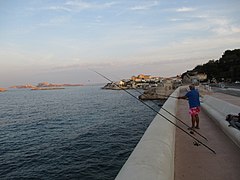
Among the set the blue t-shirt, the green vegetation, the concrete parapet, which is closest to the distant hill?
the green vegetation

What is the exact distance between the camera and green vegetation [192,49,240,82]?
59097 millimetres

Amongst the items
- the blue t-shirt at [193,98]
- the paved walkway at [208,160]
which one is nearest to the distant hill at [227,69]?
the blue t-shirt at [193,98]

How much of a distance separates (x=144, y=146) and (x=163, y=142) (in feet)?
→ 1.72

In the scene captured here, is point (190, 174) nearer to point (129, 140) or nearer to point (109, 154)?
point (109, 154)

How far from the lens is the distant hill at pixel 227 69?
194 ft

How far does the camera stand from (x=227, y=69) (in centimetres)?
6838

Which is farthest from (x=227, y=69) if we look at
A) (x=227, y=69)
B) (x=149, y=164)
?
(x=149, y=164)

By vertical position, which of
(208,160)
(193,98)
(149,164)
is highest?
(193,98)

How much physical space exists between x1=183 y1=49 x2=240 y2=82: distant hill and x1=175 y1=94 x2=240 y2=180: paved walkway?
57396mm

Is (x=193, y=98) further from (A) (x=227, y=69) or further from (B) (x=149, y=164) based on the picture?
(A) (x=227, y=69)

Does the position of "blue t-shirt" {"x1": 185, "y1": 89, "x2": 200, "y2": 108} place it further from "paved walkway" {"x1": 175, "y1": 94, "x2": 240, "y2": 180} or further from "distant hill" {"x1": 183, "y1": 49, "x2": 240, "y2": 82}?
"distant hill" {"x1": 183, "y1": 49, "x2": 240, "y2": 82}

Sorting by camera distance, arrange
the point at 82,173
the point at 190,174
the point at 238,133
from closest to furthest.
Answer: the point at 190,174, the point at 238,133, the point at 82,173

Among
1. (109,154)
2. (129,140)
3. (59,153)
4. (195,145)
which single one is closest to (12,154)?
(59,153)

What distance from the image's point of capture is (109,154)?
1370 cm
